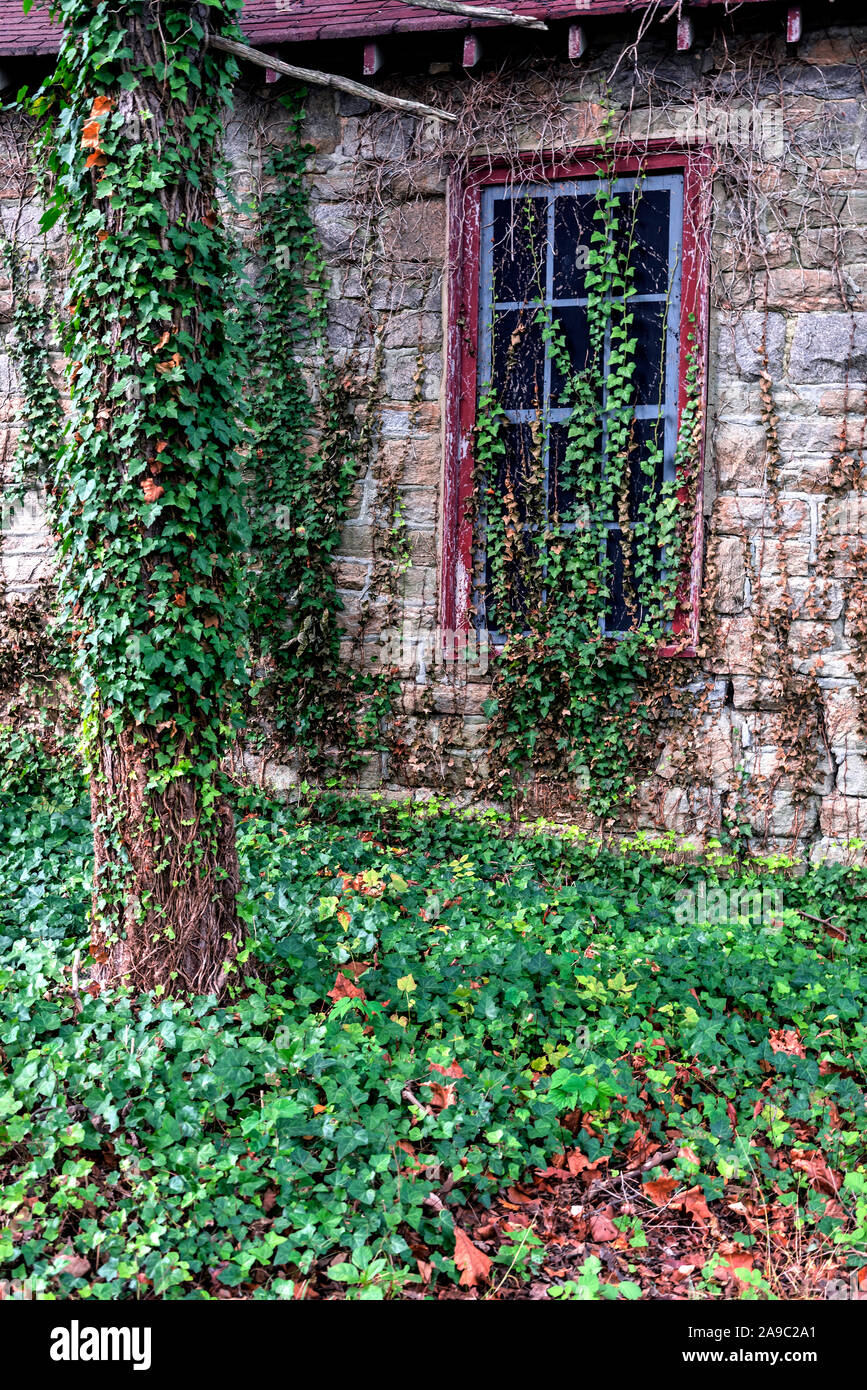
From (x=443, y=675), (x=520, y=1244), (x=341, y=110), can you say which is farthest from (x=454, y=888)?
(x=341, y=110)

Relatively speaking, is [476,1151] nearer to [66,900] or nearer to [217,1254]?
[217,1254]

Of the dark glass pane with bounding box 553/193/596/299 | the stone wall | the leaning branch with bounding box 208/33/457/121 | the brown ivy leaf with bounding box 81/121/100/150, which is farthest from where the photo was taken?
the dark glass pane with bounding box 553/193/596/299

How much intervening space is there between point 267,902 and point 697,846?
229 centimetres

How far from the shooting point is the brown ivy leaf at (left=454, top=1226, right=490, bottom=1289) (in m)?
2.30

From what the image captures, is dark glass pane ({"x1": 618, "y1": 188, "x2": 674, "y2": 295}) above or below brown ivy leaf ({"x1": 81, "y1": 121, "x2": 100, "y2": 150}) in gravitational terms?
above

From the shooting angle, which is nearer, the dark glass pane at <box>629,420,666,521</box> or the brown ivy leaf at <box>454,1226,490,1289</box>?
the brown ivy leaf at <box>454,1226,490,1289</box>

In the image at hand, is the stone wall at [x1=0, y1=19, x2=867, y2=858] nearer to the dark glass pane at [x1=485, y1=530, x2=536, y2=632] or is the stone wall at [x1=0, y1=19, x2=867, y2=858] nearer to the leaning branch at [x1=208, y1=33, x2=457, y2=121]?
the dark glass pane at [x1=485, y1=530, x2=536, y2=632]

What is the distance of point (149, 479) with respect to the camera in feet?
9.98

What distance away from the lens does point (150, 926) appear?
10.3ft

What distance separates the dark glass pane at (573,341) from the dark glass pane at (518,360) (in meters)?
0.09

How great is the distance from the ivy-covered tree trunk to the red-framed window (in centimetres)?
213

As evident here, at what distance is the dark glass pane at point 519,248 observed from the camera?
5.03 m

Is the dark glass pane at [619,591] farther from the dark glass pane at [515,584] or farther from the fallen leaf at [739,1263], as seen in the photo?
the fallen leaf at [739,1263]

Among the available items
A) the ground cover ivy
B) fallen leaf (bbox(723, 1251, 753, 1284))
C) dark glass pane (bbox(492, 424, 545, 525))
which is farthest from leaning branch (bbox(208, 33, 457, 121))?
fallen leaf (bbox(723, 1251, 753, 1284))
